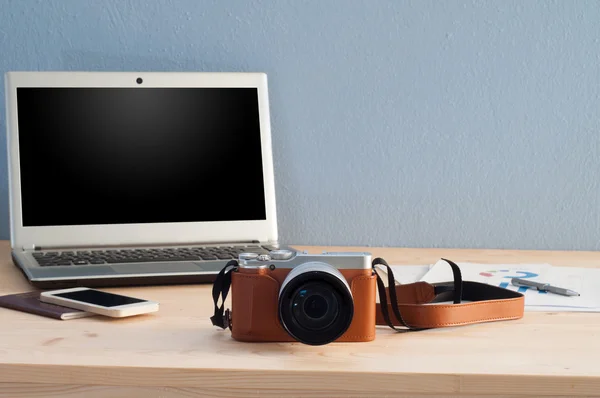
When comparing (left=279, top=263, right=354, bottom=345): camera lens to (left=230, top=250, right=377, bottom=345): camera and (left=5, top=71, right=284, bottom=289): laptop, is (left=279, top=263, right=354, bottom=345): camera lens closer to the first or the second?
(left=230, top=250, right=377, bottom=345): camera

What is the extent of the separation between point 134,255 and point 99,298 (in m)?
0.22

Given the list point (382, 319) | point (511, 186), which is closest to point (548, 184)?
point (511, 186)

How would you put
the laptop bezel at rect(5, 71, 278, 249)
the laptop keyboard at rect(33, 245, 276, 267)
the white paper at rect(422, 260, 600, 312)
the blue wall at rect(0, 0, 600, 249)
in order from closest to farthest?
the white paper at rect(422, 260, 600, 312), the laptop keyboard at rect(33, 245, 276, 267), the laptop bezel at rect(5, 71, 278, 249), the blue wall at rect(0, 0, 600, 249)

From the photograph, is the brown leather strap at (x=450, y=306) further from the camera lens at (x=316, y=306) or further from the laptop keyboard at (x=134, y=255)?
the laptop keyboard at (x=134, y=255)

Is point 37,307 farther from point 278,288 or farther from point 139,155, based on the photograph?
point 139,155

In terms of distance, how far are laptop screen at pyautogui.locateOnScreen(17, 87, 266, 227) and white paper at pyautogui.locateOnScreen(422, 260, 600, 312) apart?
321 mm

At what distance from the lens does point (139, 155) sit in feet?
3.82

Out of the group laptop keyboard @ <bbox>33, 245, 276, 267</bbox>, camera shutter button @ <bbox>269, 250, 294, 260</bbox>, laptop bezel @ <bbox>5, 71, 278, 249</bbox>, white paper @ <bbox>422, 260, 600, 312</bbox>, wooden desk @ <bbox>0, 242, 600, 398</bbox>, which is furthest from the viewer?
laptop bezel @ <bbox>5, 71, 278, 249</bbox>

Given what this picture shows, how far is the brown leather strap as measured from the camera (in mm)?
775

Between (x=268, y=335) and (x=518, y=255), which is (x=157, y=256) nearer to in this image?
(x=268, y=335)

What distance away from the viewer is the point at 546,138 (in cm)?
130

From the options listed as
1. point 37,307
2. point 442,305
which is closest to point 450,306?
point 442,305

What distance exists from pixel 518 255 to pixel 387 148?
28cm

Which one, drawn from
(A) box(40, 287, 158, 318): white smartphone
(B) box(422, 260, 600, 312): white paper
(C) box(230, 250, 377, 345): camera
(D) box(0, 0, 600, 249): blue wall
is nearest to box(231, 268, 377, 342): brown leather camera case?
(C) box(230, 250, 377, 345): camera
